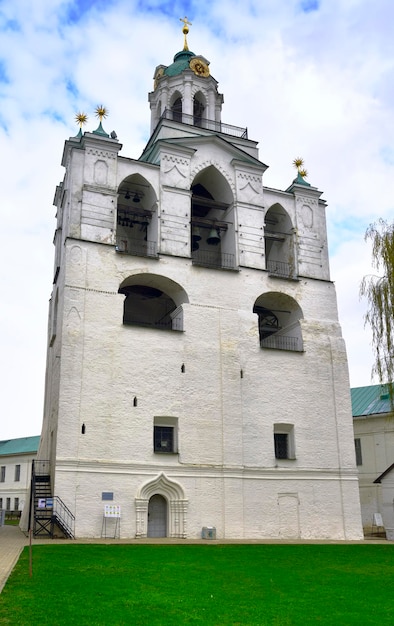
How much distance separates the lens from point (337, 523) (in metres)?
26.8

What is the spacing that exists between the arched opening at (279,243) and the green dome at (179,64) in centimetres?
989

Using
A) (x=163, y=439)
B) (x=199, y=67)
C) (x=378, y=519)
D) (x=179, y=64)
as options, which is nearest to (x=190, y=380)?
(x=163, y=439)

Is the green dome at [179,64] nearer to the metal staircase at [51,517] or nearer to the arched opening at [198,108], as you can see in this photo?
the arched opening at [198,108]

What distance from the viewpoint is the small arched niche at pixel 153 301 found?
27761 millimetres

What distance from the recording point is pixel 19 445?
2506 inches

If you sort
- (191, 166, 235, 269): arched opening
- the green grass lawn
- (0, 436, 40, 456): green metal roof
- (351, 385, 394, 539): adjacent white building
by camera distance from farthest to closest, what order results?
(0, 436, 40, 456): green metal roof
(351, 385, 394, 539): adjacent white building
(191, 166, 235, 269): arched opening
the green grass lawn

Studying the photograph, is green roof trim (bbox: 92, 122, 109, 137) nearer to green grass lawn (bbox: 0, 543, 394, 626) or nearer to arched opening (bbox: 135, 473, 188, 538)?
arched opening (bbox: 135, 473, 188, 538)

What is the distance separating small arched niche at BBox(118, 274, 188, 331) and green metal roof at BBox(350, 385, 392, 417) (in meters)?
13.8

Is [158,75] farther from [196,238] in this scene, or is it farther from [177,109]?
[196,238]

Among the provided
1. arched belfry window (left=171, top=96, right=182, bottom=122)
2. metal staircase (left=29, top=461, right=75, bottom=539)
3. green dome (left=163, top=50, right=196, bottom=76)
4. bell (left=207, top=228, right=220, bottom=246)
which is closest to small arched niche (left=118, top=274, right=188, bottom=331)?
bell (left=207, top=228, right=220, bottom=246)

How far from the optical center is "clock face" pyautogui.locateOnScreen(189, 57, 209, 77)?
34.8 meters

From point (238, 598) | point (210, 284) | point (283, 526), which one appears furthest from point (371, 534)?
point (238, 598)

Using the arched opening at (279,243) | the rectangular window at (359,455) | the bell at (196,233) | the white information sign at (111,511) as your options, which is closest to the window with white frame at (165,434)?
the white information sign at (111,511)

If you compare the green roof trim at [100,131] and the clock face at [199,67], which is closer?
the green roof trim at [100,131]
